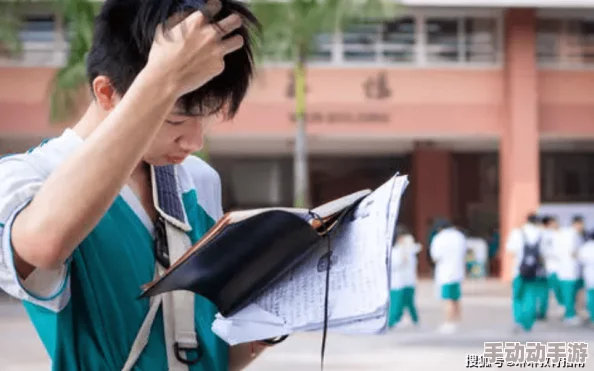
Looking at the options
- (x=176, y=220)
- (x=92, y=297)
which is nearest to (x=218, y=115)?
(x=176, y=220)

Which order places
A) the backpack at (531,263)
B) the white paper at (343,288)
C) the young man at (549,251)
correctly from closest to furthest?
the white paper at (343,288)
the backpack at (531,263)
the young man at (549,251)

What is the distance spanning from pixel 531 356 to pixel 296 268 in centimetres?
860

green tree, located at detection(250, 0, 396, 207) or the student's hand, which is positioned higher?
green tree, located at detection(250, 0, 396, 207)

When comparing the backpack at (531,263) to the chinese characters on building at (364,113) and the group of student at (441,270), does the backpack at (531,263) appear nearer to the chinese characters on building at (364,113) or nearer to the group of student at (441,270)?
the group of student at (441,270)

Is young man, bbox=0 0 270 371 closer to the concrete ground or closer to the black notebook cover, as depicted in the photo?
the black notebook cover

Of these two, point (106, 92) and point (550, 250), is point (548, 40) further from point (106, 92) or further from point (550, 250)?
point (106, 92)

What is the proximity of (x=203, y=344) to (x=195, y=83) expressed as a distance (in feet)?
1.59

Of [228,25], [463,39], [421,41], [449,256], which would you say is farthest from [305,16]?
[228,25]

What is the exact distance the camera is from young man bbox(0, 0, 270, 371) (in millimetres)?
1272

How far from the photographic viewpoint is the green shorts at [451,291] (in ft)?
41.5

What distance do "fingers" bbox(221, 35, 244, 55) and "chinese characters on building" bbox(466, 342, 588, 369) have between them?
7.75 meters

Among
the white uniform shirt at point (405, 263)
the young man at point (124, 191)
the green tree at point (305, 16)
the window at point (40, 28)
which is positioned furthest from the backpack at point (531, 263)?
the window at point (40, 28)

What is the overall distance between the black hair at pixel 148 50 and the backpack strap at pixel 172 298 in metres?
0.17

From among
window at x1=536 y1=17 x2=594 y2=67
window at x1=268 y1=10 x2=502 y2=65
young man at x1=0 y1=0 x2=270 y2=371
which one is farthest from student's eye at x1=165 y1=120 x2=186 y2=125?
window at x1=536 y1=17 x2=594 y2=67
